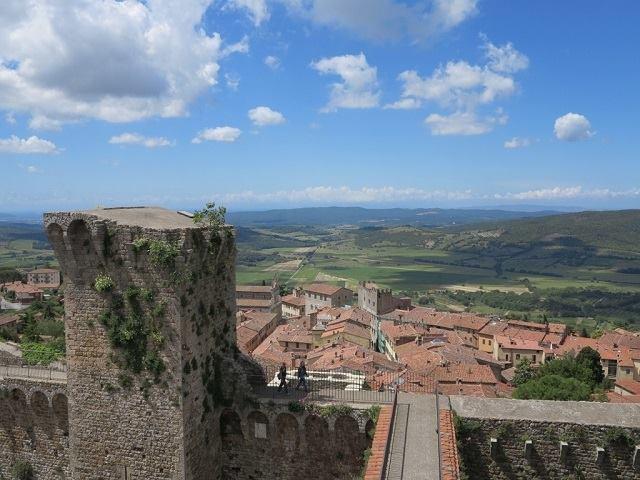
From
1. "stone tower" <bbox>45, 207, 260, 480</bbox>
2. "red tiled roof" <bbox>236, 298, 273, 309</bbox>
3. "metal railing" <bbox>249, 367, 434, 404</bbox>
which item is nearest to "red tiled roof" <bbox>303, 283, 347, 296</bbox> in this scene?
"red tiled roof" <bbox>236, 298, 273, 309</bbox>

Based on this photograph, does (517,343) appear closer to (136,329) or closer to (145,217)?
(145,217)

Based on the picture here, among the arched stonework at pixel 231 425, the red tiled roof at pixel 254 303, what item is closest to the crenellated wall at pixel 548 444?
the arched stonework at pixel 231 425

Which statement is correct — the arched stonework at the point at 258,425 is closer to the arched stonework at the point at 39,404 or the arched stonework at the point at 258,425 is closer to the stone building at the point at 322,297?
the arched stonework at the point at 39,404

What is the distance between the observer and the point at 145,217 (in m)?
16.4

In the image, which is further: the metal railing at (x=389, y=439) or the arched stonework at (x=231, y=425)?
the arched stonework at (x=231, y=425)

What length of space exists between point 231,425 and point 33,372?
892 cm

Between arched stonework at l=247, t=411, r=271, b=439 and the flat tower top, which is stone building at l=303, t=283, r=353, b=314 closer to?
arched stonework at l=247, t=411, r=271, b=439

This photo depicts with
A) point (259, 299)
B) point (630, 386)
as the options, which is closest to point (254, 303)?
point (259, 299)

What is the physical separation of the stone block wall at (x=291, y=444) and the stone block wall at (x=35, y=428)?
639cm

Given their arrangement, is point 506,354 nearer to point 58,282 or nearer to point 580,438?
point 580,438

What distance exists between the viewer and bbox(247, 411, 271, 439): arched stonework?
17.0m

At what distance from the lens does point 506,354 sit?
264 ft

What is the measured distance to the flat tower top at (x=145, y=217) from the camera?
15.4 m

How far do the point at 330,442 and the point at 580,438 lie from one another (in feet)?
24.4
